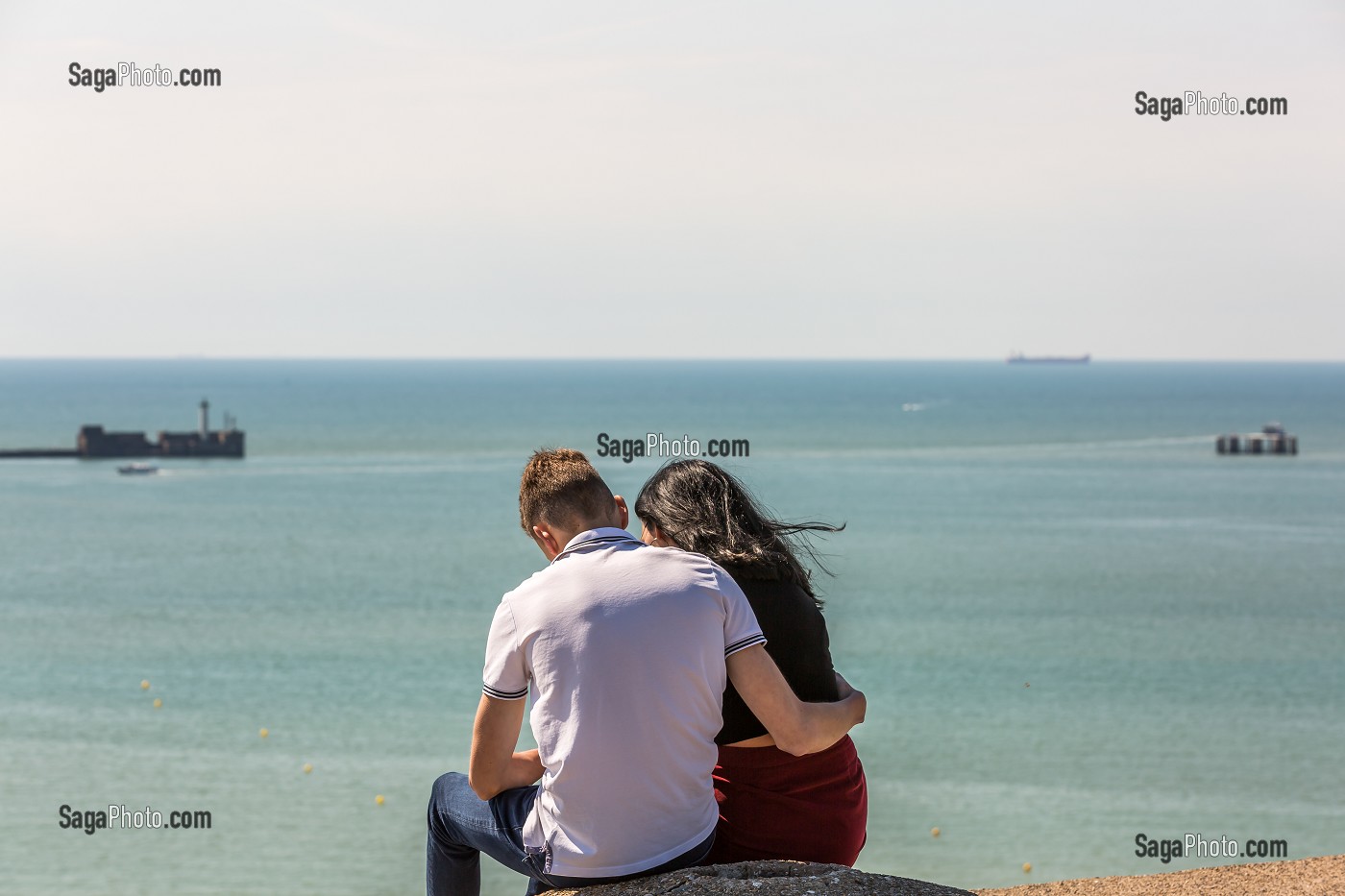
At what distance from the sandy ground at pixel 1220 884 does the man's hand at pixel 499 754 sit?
242cm

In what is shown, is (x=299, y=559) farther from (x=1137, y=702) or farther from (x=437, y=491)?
(x=1137, y=702)

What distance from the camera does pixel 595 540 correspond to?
3.15 m

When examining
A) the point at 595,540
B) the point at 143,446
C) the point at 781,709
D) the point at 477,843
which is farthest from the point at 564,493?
the point at 143,446

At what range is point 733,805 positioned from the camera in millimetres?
3473

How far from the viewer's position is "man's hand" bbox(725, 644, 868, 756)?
3141 mm

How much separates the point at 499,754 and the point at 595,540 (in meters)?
0.58

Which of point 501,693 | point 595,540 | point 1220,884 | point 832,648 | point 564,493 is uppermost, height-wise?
point 564,493

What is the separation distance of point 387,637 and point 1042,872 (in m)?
21.7

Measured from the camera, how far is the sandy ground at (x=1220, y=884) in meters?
5.05

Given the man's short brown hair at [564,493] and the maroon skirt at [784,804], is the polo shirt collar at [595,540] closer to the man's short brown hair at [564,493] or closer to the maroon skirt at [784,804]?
the man's short brown hair at [564,493]

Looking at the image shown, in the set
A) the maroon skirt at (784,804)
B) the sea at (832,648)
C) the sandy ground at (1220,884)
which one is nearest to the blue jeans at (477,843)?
the maroon skirt at (784,804)

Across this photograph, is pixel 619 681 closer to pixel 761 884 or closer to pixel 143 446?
pixel 761 884

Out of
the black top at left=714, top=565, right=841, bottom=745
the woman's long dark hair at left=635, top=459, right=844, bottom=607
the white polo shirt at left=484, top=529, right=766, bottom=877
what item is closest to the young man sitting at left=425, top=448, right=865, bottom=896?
the white polo shirt at left=484, top=529, right=766, bottom=877

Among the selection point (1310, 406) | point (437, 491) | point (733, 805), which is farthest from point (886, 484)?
point (1310, 406)
